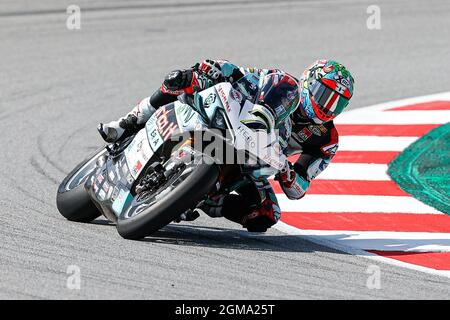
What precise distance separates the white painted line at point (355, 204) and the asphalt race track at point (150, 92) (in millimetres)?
772

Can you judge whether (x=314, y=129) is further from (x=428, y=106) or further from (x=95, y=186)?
(x=428, y=106)

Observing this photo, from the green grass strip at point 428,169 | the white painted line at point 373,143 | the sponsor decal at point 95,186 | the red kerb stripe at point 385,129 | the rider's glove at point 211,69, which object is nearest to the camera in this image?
the rider's glove at point 211,69

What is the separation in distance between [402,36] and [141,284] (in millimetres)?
9945

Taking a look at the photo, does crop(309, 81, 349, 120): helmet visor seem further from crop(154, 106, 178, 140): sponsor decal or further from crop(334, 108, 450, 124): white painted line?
crop(334, 108, 450, 124): white painted line

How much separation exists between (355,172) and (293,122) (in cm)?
199

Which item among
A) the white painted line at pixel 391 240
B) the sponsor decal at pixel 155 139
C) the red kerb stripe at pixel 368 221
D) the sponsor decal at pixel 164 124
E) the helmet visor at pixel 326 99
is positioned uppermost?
the helmet visor at pixel 326 99

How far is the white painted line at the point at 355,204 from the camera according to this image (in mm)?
8560

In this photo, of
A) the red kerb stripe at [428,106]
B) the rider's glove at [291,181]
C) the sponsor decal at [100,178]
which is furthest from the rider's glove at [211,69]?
the red kerb stripe at [428,106]

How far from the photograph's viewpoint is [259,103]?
7.00 metres

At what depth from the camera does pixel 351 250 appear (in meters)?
7.50

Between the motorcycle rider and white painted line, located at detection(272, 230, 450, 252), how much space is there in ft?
1.43

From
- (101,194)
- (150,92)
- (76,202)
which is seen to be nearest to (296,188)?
(101,194)

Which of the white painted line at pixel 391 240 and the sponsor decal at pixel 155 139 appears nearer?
the sponsor decal at pixel 155 139

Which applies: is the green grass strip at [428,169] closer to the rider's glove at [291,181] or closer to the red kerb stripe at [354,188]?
the red kerb stripe at [354,188]
